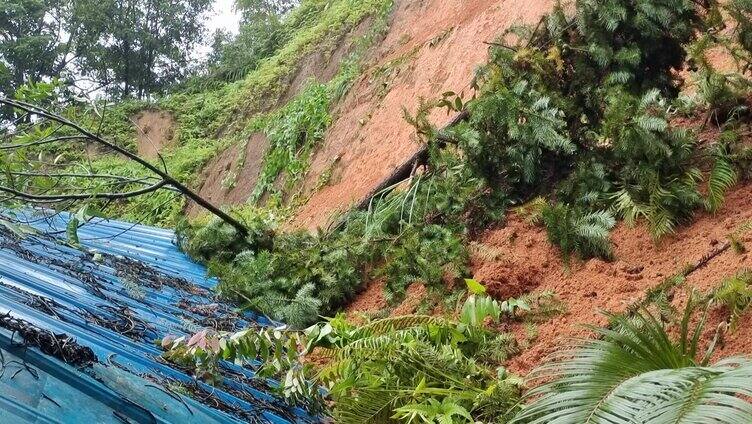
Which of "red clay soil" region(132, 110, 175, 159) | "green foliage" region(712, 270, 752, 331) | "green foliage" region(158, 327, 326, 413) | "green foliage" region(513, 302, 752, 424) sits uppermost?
"red clay soil" region(132, 110, 175, 159)

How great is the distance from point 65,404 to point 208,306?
3274 mm

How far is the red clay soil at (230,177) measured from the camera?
16.6 m

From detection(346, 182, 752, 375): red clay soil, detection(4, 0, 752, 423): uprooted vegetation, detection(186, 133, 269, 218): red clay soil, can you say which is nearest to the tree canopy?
detection(186, 133, 269, 218): red clay soil

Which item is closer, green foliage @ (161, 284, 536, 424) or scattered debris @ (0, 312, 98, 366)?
scattered debris @ (0, 312, 98, 366)

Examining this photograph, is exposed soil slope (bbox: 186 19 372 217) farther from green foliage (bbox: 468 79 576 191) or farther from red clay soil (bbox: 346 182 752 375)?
red clay soil (bbox: 346 182 752 375)

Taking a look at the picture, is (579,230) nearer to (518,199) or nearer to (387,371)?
(518,199)

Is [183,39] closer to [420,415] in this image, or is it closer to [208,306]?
[208,306]

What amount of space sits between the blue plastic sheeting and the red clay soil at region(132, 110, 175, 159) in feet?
62.8

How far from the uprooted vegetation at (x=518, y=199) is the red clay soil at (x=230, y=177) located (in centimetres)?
899

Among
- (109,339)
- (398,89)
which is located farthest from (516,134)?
(398,89)

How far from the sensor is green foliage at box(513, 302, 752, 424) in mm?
2012

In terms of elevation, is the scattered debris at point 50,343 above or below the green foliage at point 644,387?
above

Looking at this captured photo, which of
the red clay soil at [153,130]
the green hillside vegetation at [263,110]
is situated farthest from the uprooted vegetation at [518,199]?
the red clay soil at [153,130]

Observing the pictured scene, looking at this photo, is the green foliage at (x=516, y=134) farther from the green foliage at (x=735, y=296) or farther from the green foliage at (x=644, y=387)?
the green foliage at (x=644, y=387)
